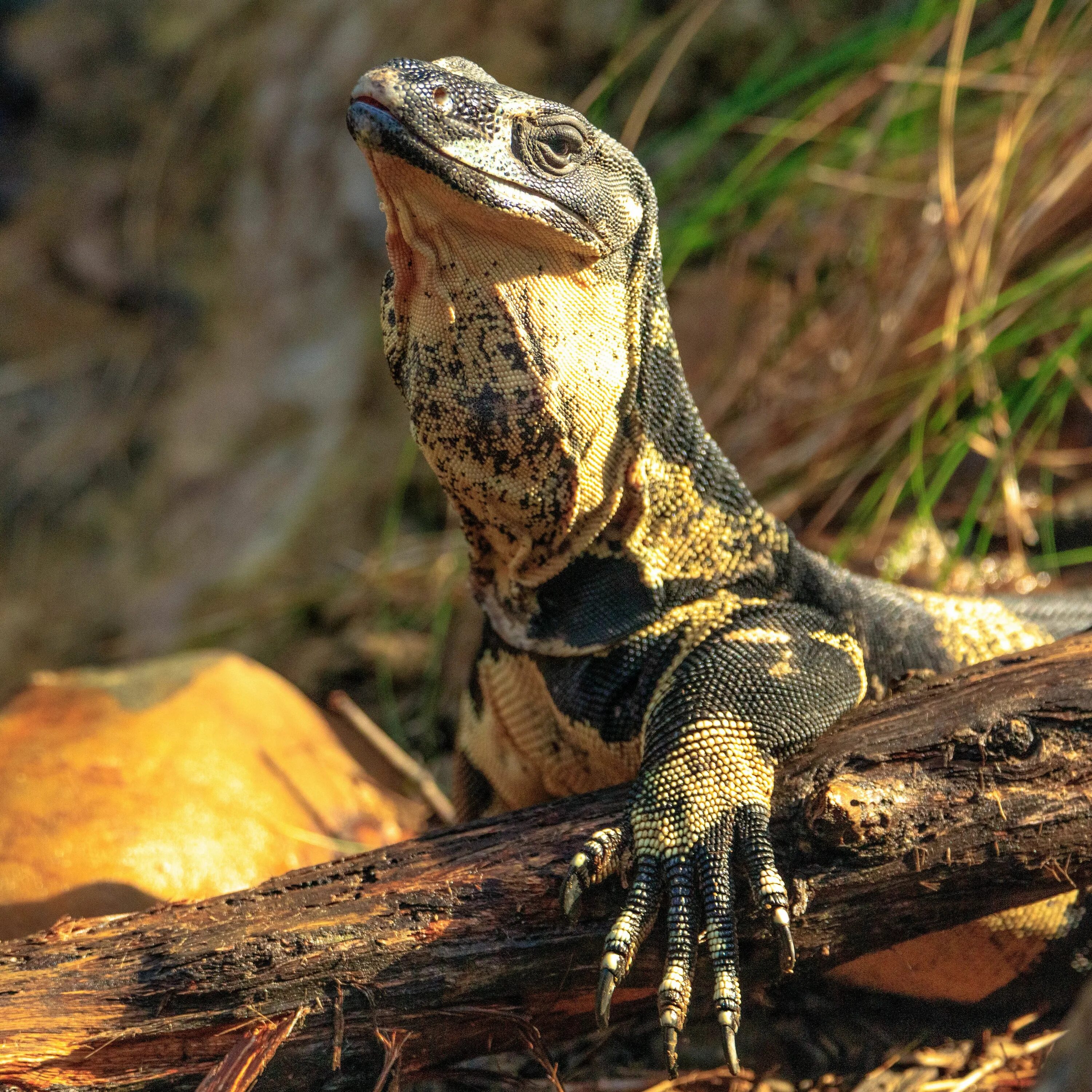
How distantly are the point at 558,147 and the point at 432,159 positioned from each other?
1.63 ft

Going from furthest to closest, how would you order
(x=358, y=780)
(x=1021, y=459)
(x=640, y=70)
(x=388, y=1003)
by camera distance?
(x=640, y=70)
(x=1021, y=459)
(x=358, y=780)
(x=388, y=1003)

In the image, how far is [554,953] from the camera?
9.29 ft

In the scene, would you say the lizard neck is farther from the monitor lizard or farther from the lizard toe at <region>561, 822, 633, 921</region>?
the lizard toe at <region>561, 822, 633, 921</region>

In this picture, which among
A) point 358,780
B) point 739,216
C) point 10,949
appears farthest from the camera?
point 739,216

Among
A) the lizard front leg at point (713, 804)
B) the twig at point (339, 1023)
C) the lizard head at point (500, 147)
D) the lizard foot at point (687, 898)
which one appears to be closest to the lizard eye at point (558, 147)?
the lizard head at point (500, 147)

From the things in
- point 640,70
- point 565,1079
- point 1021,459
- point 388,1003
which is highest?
point 640,70

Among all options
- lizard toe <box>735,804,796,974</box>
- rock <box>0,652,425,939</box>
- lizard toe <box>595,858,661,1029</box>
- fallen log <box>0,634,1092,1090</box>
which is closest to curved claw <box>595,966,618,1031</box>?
lizard toe <box>595,858,661,1029</box>

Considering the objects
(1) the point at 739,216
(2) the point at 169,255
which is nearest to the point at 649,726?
(1) the point at 739,216

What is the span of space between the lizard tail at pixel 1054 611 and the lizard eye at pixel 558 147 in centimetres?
260

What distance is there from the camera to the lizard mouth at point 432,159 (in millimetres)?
2838

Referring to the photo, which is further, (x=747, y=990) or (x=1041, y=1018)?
(x=1041, y=1018)

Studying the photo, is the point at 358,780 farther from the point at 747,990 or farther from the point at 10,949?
the point at 747,990

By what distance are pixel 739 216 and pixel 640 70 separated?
1.83m

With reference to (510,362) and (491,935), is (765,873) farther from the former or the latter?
(510,362)
